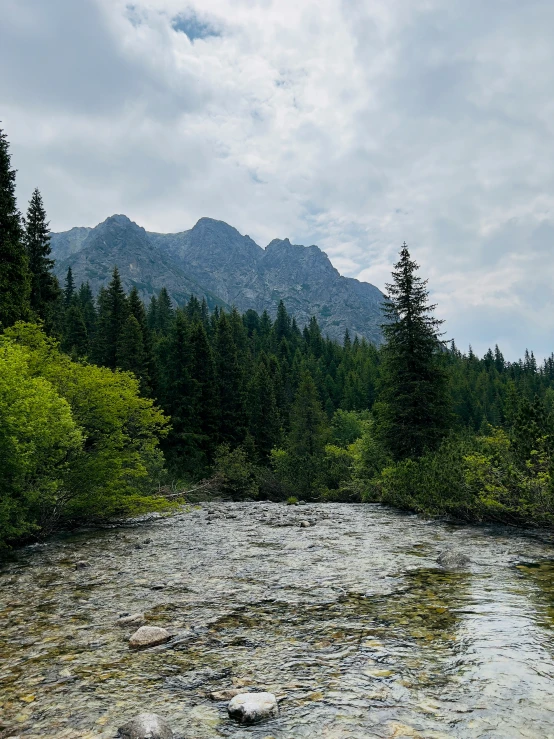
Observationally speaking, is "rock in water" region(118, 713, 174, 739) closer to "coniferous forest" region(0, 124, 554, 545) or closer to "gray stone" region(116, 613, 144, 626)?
"gray stone" region(116, 613, 144, 626)

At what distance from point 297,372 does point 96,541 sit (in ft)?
314

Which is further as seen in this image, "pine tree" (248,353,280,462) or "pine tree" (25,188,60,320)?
"pine tree" (248,353,280,462)

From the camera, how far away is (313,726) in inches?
199

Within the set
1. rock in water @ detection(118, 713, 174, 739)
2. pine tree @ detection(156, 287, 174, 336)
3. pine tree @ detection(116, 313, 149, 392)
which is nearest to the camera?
rock in water @ detection(118, 713, 174, 739)

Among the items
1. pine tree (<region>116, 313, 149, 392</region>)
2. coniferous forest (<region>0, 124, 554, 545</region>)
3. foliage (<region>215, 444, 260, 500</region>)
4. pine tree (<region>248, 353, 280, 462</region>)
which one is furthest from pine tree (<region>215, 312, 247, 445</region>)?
foliage (<region>215, 444, 260, 500</region>)

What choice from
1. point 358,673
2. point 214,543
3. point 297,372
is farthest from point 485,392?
point 358,673

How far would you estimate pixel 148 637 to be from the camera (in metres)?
7.65

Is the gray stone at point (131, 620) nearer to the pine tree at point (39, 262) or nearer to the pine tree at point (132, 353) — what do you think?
the pine tree at point (39, 262)

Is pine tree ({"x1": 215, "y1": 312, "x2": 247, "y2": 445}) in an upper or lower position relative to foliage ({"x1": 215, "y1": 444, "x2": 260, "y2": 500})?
upper

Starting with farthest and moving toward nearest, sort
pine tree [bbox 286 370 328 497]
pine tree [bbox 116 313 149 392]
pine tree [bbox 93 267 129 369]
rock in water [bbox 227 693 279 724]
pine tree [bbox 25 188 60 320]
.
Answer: pine tree [bbox 93 267 129 369]
pine tree [bbox 286 370 328 497]
pine tree [bbox 116 313 149 392]
pine tree [bbox 25 188 60 320]
rock in water [bbox 227 693 279 724]

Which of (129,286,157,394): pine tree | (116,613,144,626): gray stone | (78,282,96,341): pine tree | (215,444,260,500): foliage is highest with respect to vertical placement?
(78,282,96,341): pine tree

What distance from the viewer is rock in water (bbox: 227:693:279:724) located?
5191 millimetres

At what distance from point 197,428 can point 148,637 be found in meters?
50.1

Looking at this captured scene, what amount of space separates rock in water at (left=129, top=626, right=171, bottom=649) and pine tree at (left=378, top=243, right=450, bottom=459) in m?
25.8
